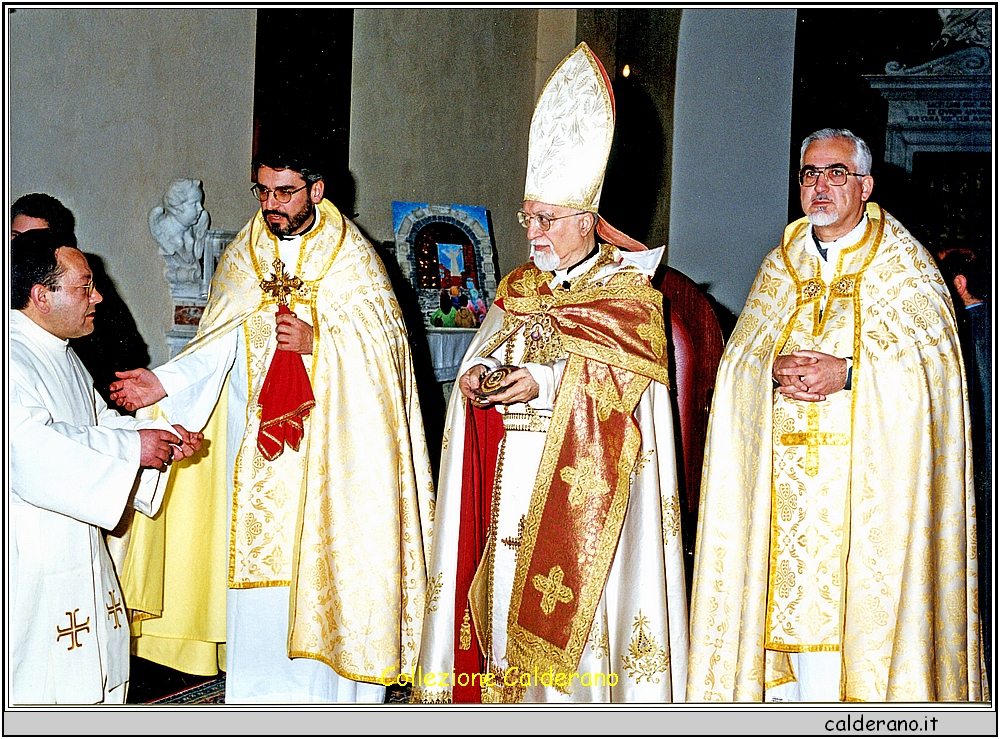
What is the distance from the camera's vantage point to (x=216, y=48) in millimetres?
4492

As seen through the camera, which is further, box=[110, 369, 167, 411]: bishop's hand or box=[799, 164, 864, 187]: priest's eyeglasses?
box=[110, 369, 167, 411]: bishop's hand

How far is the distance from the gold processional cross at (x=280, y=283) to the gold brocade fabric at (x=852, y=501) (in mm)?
1603

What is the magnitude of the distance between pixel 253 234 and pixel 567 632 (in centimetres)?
186

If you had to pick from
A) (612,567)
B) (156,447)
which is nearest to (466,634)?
(612,567)

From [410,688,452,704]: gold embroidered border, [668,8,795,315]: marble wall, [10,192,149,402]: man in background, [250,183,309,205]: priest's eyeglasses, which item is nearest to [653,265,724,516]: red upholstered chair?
[668,8,795,315]: marble wall

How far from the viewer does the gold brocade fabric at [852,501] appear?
148 inches

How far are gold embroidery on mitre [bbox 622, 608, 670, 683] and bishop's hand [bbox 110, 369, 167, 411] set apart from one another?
6.29ft

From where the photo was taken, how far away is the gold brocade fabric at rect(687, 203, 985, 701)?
12.3 feet

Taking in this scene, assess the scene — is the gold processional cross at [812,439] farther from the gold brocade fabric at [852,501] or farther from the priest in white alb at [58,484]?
the priest in white alb at [58,484]

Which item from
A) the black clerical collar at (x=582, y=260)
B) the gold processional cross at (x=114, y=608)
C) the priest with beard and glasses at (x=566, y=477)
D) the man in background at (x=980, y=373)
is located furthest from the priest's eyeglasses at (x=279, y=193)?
the man in background at (x=980, y=373)

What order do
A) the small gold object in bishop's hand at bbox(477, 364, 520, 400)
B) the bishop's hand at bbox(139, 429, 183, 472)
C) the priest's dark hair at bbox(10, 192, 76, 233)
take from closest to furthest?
the small gold object in bishop's hand at bbox(477, 364, 520, 400) < the bishop's hand at bbox(139, 429, 183, 472) < the priest's dark hair at bbox(10, 192, 76, 233)

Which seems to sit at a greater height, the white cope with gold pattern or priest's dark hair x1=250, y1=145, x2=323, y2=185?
priest's dark hair x1=250, y1=145, x2=323, y2=185

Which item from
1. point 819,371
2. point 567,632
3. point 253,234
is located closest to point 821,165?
point 819,371

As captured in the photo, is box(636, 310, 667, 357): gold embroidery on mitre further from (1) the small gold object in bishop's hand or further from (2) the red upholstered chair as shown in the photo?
(2) the red upholstered chair
